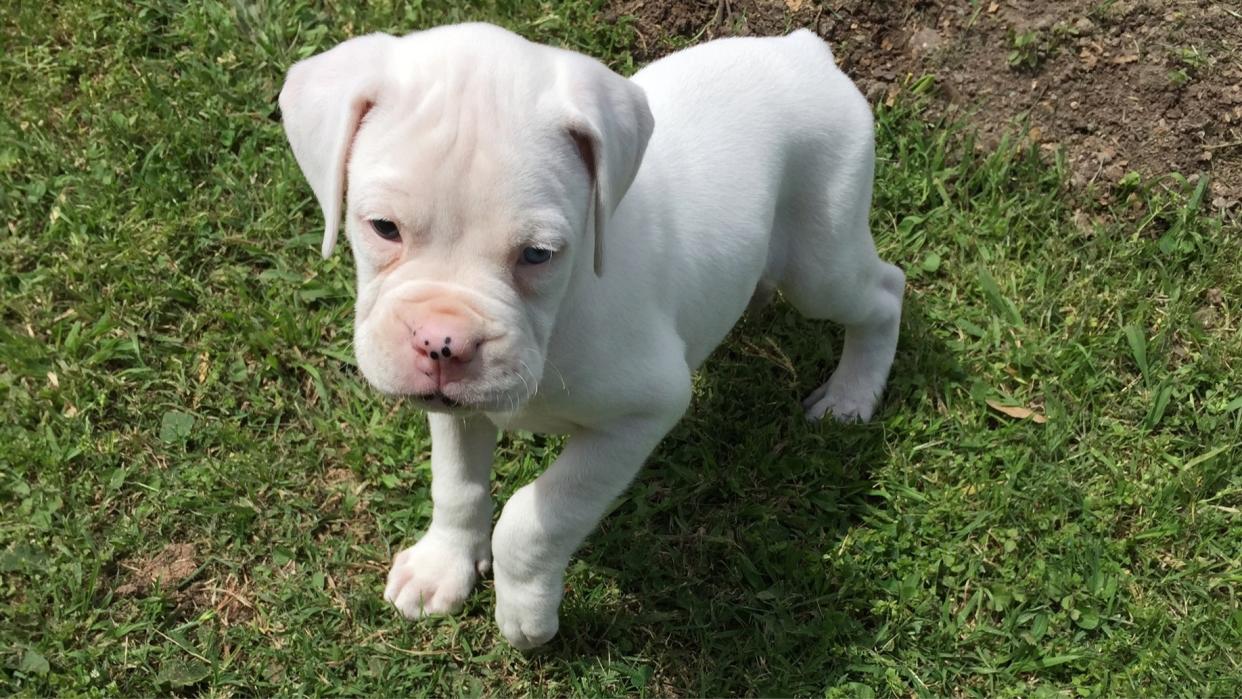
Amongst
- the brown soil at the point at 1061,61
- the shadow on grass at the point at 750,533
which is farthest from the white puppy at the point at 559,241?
the brown soil at the point at 1061,61

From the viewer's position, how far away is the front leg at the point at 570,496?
3512 mm

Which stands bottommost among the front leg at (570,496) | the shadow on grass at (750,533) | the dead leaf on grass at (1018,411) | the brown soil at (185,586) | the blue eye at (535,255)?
the brown soil at (185,586)

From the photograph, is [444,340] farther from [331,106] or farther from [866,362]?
[866,362]

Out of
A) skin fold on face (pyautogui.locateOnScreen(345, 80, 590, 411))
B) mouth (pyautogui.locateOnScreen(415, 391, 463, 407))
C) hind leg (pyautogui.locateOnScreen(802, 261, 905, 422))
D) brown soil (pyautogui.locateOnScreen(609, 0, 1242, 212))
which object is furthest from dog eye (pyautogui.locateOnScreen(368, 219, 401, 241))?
brown soil (pyautogui.locateOnScreen(609, 0, 1242, 212))

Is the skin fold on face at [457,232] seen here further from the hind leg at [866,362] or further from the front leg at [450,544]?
the hind leg at [866,362]

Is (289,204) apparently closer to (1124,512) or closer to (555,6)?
(555,6)

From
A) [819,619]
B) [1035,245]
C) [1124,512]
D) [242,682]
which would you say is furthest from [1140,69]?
Answer: [242,682]

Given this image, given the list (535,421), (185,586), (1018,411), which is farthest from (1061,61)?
(185,586)

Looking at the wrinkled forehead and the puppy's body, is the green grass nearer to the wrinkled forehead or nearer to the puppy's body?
the puppy's body

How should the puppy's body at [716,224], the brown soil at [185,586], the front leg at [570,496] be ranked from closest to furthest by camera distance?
the puppy's body at [716,224], the front leg at [570,496], the brown soil at [185,586]

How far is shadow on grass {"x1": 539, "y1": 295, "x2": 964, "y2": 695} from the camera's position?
4320 millimetres

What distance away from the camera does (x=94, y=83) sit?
18.7 ft

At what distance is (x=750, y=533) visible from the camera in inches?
182

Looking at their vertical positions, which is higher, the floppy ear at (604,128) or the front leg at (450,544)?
the floppy ear at (604,128)
